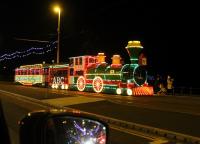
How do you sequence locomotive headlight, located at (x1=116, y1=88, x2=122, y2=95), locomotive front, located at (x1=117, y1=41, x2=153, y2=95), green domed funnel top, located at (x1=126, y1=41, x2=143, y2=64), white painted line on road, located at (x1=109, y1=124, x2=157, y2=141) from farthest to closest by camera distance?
locomotive headlight, located at (x1=116, y1=88, x2=122, y2=95), green domed funnel top, located at (x1=126, y1=41, x2=143, y2=64), locomotive front, located at (x1=117, y1=41, x2=153, y2=95), white painted line on road, located at (x1=109, y1=124, x2=157, y2=141)

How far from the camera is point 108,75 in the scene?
4019cm

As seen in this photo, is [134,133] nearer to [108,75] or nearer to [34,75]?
[108,75]

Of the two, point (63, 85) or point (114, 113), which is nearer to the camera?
point (114, 113)

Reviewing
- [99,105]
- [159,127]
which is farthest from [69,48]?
[159,127]

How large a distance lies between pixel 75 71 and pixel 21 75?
86.4ft

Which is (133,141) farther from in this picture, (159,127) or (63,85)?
(63,85)

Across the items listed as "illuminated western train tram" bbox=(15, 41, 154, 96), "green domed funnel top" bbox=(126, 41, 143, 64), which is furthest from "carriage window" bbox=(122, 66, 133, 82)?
"green domed funnel top" bbox=(126, 41, 143, 64)

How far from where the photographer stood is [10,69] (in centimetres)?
13462

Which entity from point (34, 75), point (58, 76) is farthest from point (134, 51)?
point (34, 75)

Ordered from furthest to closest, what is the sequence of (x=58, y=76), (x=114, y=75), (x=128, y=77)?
(x=58, y=76), (x=114, y=75), (x=128, y=77)

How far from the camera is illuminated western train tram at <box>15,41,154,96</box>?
37906 millimetres

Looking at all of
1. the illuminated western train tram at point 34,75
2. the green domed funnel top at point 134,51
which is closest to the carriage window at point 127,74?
the green domed funnel top at point 134,51

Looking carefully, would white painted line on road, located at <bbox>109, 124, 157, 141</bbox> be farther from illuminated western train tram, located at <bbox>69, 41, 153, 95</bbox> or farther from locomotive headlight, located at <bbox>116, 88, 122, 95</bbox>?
locomotive headlight, located at <bbox>116, 88, 122, 95</bbox>

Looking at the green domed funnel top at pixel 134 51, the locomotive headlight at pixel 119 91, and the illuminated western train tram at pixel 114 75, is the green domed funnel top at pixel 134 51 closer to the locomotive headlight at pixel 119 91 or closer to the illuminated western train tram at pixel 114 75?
the illuminated western train tram at pixel 114 75
